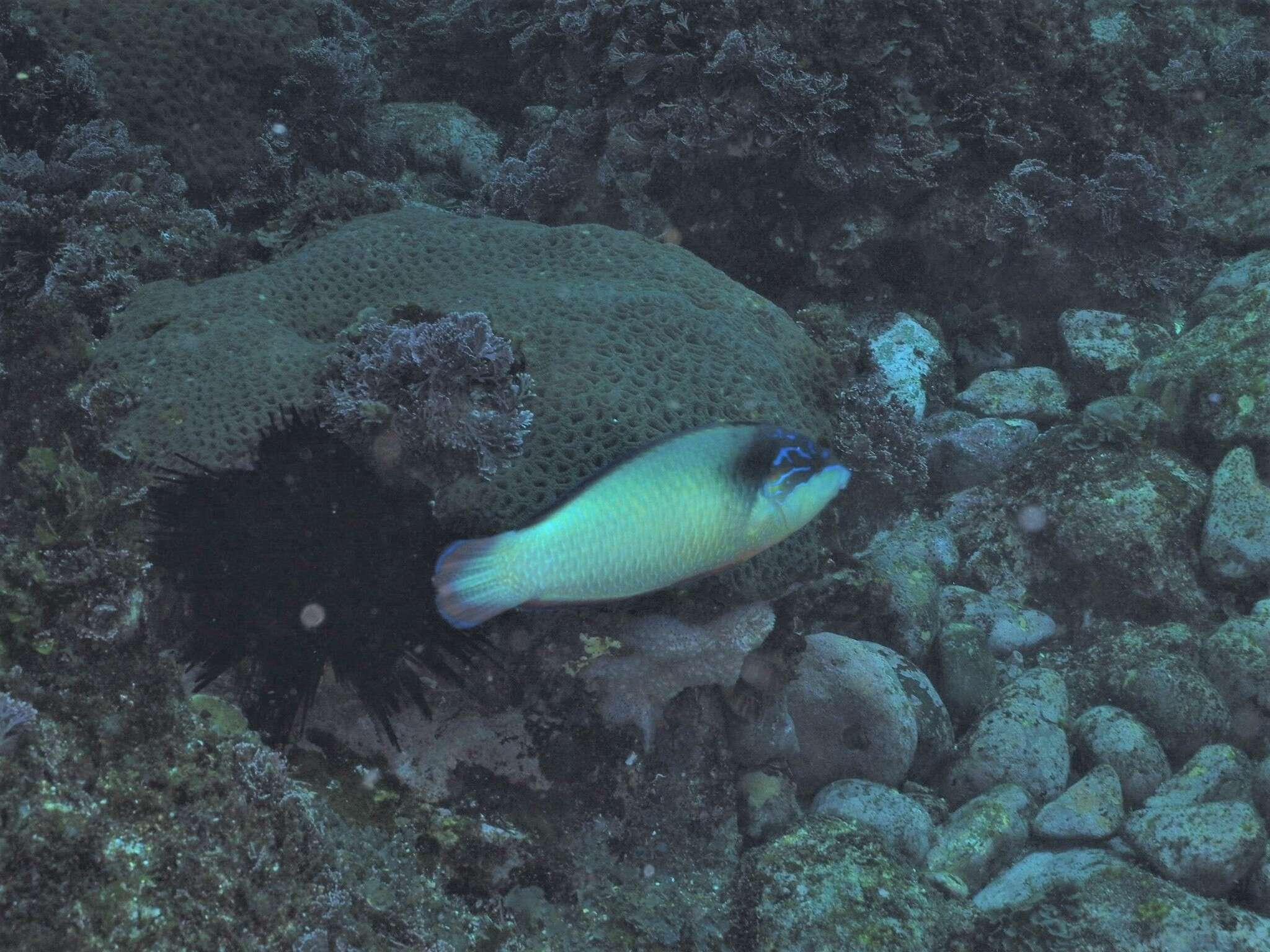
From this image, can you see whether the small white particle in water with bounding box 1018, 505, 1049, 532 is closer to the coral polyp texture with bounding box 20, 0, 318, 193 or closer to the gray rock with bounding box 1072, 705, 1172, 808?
the gray rock with bounding box 1072, 705, 1172, 808

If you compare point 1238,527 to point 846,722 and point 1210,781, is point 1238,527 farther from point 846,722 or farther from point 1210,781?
point 846,722

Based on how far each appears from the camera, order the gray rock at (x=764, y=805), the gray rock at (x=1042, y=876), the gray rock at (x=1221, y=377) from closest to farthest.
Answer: the gray rock at (x=1042, y=876) → the gray rock at (x=764, y=805) → the gray rock at (x=1221, y=377)

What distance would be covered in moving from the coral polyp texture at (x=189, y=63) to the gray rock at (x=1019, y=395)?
6.83 meters

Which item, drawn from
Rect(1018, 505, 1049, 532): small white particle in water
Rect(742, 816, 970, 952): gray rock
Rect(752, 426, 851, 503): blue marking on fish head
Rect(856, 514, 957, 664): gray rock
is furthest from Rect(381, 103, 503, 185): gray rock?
Rect(742, 816, 970, 952): gray rock

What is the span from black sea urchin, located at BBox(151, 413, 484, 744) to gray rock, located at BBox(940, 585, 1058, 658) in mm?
4061

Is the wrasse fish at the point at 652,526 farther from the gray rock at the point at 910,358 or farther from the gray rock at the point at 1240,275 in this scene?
the gray rock at the point at 1240,275

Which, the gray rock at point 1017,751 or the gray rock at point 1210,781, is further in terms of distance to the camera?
the gray rock at point 1017,751

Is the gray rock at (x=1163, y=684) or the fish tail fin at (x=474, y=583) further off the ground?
the fish tail fin at (x=474, y=583)

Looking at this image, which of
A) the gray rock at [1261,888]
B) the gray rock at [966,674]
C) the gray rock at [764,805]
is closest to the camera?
the gray rock at [1261,888]

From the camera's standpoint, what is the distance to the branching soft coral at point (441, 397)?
3.60m

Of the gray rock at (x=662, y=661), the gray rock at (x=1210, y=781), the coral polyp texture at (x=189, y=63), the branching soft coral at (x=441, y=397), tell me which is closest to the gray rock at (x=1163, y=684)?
the gray rock at (x=1210, y=781)

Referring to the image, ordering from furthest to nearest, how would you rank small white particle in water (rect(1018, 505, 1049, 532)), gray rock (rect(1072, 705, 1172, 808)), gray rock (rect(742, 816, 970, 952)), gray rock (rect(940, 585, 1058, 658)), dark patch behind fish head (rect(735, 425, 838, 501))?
small white particle in water (rect(1018, 505, 1049, 532)), gray rock (rect(940, 585, 1058, 658)), gray rock (rect(1072, 705, 1172, 808)), gray rock (rect(742, 816, 970, 952)), dark patch behind fish head (rect(735, 425, 838, 501))

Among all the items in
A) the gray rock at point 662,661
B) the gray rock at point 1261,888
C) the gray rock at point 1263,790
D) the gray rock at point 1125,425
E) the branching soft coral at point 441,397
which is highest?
the branching soft coral at point 441,397

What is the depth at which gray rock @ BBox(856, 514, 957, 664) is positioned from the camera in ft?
17.8
